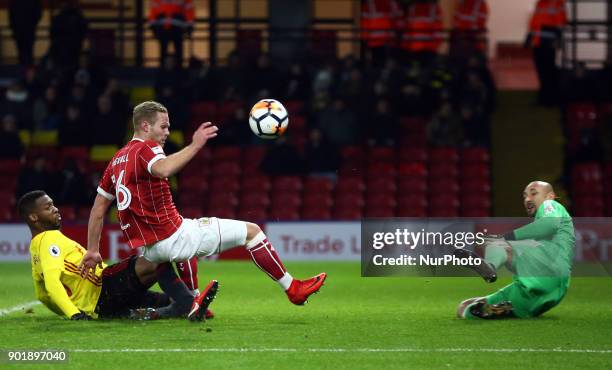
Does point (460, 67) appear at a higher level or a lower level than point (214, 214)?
higher

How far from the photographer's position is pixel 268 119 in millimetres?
10422

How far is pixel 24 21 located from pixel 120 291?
44.8 feet

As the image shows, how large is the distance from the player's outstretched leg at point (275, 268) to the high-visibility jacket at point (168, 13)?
1263cm

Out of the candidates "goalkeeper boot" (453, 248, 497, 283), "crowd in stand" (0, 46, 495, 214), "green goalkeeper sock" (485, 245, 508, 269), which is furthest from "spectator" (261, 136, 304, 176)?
"goalkeeper boot" (453, 248, 497, 283)

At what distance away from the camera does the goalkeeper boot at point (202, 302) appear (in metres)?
8.64

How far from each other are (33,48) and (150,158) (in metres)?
14.4

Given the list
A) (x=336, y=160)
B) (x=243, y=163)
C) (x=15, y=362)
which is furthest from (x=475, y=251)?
(x=243, y=163)

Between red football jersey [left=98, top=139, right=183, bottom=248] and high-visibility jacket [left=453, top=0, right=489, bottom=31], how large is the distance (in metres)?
→ 14.3

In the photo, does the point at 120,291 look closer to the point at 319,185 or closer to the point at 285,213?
the point at 285,213

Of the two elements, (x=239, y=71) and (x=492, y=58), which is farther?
(x=492, y=58)

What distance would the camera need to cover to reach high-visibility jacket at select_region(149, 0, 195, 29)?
69.2 ft

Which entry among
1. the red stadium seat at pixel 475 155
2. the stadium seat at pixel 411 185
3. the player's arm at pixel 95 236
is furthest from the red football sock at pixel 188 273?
the red stadium seat at pixel 475 155

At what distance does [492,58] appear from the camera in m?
23.9

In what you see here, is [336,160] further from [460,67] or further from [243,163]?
[460,67]
